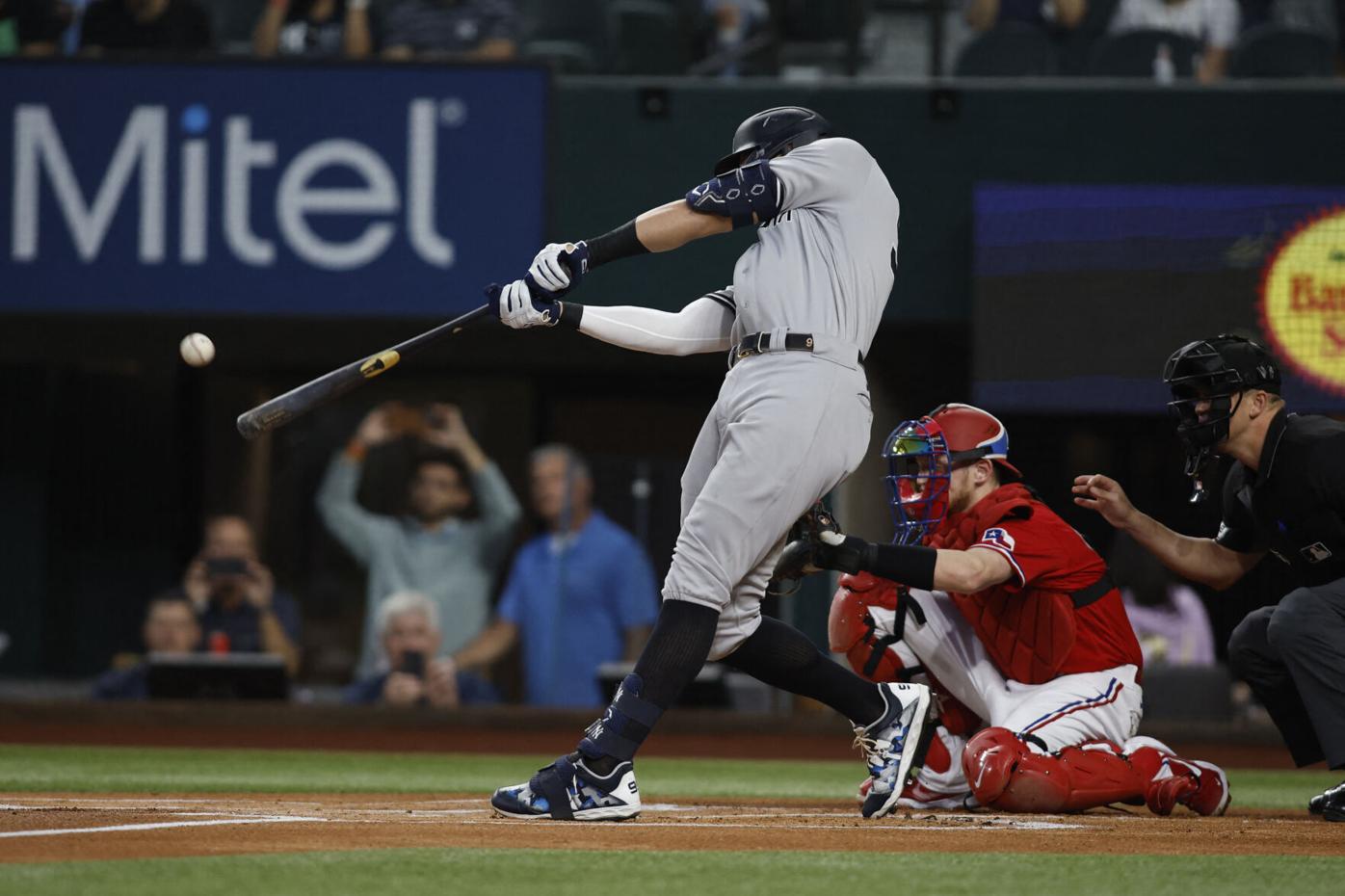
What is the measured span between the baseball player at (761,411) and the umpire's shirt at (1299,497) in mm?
1105

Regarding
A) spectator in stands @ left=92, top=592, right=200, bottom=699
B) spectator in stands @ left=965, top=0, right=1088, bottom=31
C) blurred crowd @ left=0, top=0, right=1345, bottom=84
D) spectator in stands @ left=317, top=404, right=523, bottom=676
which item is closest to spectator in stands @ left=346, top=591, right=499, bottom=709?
spectator in stands @ left=317, top=404, right=523, bottom=676

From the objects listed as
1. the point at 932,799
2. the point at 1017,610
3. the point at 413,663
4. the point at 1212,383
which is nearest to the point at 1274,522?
the point at 1212,383

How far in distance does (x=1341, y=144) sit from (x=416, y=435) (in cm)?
589

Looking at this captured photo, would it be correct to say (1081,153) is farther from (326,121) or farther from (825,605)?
(326,121)

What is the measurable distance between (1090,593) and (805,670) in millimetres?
954

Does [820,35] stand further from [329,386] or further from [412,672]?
[329,386]

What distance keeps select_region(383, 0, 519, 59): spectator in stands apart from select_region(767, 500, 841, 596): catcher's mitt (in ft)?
21.6

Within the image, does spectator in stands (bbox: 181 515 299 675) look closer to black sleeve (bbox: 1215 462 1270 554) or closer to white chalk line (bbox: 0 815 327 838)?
white chalk line (bbox: 0 815 327 838)

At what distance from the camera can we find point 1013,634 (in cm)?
488

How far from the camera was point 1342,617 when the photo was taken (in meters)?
4.73

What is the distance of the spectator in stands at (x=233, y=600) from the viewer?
1000 centimetres

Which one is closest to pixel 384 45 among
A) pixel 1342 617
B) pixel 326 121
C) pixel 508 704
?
pixel 326 121

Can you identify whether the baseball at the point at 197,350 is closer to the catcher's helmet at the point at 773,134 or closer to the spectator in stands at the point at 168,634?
the catcher's helmet at the point at 773,134

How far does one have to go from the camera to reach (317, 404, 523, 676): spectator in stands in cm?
1121
